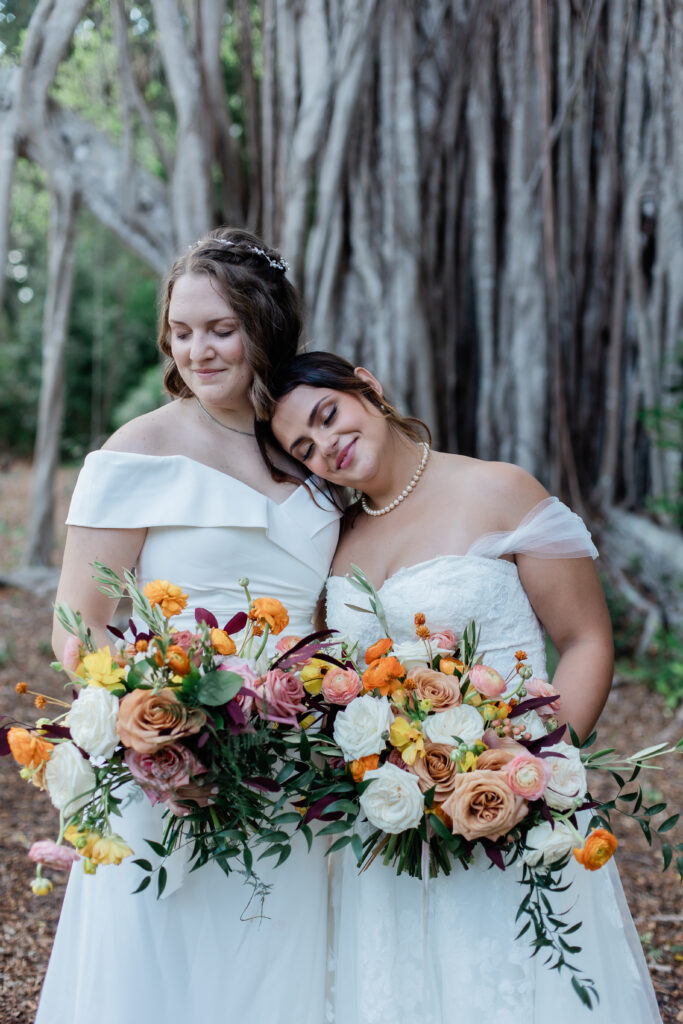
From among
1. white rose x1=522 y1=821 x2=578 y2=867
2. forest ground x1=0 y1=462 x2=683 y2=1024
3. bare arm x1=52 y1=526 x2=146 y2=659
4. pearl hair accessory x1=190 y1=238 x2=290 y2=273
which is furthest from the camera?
A: forest ground x1=0 y1=462 x2=683 y2=1024

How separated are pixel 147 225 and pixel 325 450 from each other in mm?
3200

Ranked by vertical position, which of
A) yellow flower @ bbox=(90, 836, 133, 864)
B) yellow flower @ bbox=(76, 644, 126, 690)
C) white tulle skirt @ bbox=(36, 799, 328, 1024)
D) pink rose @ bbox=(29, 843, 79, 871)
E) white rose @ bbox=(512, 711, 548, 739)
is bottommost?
white tulle skirt @ bbox=(36, 799, 328, 1024)

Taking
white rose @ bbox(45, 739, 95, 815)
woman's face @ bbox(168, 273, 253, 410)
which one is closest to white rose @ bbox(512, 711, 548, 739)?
white rose @ bbox(45, 739, 95, 815)

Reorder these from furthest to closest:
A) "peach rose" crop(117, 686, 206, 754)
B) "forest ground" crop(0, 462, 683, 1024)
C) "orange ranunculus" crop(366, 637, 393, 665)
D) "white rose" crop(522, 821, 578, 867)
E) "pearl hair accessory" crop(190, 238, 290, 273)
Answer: "forest ground" crop(0, 462, 683, 1024) → "pearl hair accessory" crop(190, 238, 290, 273) → "orange ranunculus" crop(366, 637, 393, 665) → "white rose" crop(522, 821, 578, 867) → "peach rose" crop(117, 686, 206, 754)

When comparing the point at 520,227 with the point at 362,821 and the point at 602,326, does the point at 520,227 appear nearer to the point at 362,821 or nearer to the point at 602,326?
the point at 602,326

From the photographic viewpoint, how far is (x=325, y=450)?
1747mm

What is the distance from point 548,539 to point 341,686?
643 millimetres

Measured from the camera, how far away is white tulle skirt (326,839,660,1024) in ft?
4.73

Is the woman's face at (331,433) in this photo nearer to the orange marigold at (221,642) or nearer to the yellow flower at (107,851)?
the orange marigold at (221,642)

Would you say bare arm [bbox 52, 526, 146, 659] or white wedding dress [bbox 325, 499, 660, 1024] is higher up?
bare arm [bbox 52, 526, 146, 659]

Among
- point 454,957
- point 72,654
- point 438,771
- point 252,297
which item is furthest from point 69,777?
point 252,297

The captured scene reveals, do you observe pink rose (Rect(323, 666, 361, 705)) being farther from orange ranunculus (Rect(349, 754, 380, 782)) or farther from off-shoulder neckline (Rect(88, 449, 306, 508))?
off-shoulder neckline (Rect(88, 449, 306, 508))

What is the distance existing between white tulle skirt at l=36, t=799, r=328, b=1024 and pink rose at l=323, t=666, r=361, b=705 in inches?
19.6

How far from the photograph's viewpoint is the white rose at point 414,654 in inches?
55.0
